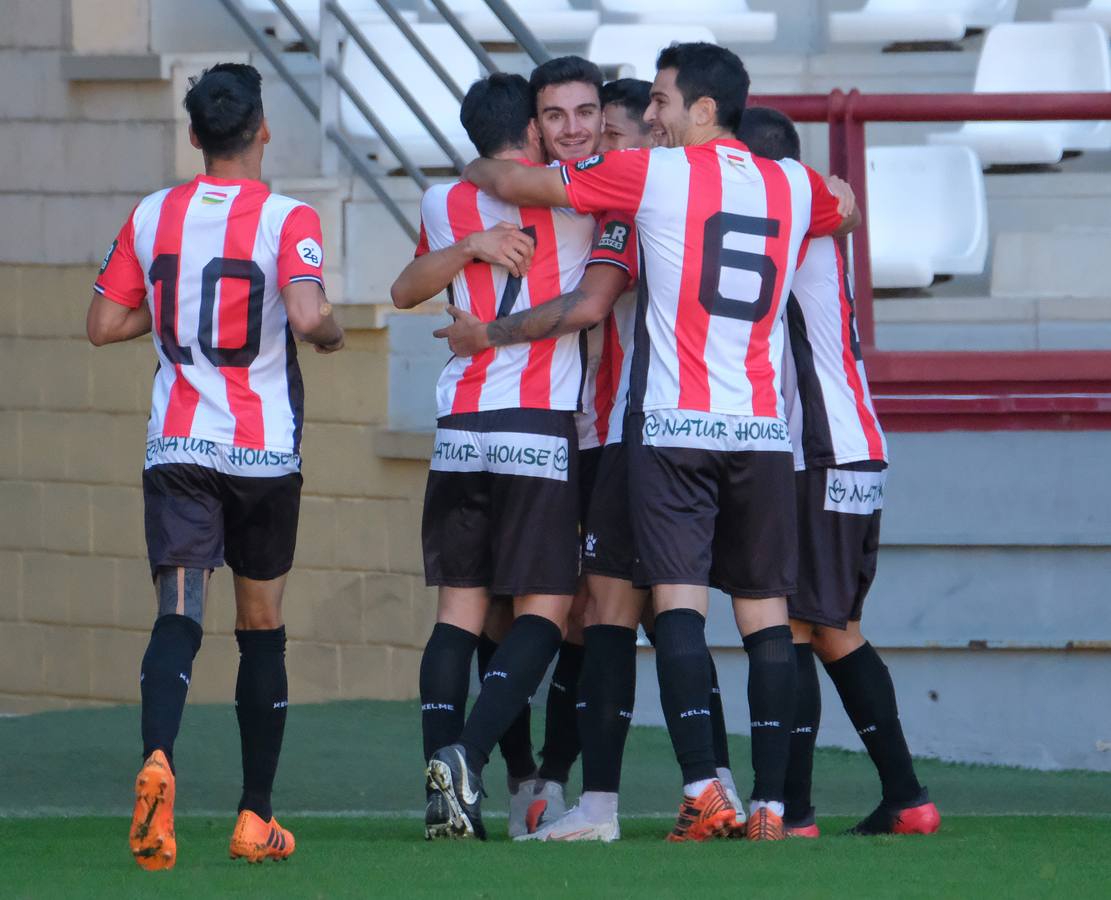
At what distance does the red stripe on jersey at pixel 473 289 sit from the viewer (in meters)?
4.40

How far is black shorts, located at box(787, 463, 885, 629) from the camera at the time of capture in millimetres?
4520

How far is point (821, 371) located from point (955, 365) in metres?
1.53

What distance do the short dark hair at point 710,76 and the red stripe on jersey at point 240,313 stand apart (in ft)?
3.23

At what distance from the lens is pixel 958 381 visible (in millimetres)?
5930

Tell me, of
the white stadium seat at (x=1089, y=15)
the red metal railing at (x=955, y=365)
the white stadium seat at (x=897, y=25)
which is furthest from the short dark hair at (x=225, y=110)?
the white stadium seat at (x=1089, y=15)

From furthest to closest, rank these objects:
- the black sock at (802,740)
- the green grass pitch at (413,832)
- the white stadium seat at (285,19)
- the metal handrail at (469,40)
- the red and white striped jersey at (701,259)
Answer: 1. the white stadium seat at (285,19)
2. the metal handrail at (469,40)
3. the black sock at (802,740)
4. the red and white striped jersey at (701,259)
5. the green grass pitch at (413,832)

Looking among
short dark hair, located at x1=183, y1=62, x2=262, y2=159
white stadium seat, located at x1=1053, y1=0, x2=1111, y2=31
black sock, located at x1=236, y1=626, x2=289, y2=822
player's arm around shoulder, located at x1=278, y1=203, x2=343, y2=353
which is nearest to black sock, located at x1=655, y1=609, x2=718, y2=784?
black sock, located at x1=236, y1=626, x2=289, y2=822

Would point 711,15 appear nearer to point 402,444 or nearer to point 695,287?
point 402,444

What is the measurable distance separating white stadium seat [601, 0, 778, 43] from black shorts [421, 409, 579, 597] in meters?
5.10

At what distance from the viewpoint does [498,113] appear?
4.44 metres

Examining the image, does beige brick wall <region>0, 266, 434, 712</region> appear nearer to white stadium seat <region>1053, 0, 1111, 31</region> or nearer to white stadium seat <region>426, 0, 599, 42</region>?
white stadium seat <region>426, 0, 599, 42</region>

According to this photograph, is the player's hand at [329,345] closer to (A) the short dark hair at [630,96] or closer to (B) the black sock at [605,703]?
(B) the black sock at [605,703]

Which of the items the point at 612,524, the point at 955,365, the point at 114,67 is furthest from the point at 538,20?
the point at 612,524

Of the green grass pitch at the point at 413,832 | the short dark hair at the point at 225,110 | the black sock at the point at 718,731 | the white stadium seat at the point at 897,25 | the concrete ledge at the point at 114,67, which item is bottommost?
the green grass pitch at the point at 413,832
